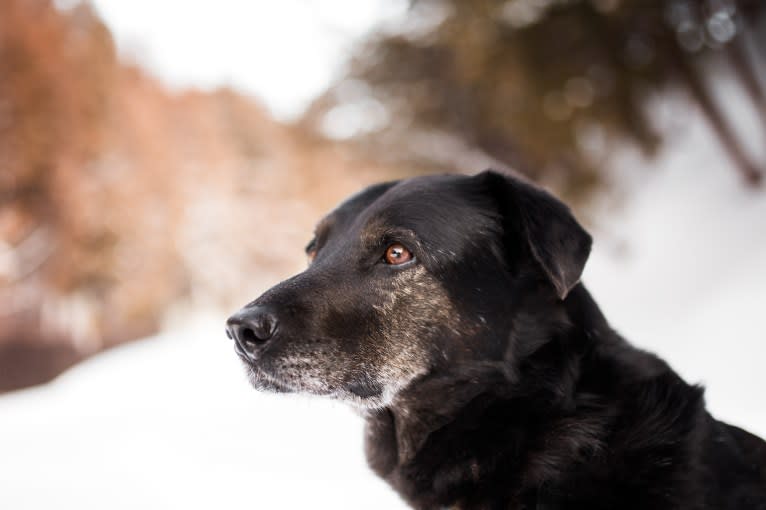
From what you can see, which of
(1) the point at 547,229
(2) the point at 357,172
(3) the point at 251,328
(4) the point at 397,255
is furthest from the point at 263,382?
(2) the point at 357,172

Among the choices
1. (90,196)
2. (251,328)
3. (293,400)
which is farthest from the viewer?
(90,196)

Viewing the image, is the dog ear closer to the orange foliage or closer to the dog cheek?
the dog cheek

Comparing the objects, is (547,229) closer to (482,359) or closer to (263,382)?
(482,359)

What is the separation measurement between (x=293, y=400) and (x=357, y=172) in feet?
48.9

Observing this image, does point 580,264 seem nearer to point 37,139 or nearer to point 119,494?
point 119,494

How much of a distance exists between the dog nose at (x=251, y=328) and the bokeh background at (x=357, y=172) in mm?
3055

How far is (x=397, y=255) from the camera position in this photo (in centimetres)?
245

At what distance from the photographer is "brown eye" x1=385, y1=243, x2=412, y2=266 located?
95.5 inches

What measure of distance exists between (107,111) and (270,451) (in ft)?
34.3

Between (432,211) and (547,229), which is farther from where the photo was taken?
(432,211)

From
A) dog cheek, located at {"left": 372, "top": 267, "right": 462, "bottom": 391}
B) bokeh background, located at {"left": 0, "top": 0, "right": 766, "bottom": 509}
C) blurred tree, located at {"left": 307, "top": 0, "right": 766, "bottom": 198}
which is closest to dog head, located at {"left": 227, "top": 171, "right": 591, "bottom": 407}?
dog cheek, located at {"left": 372, "top": 267, "right": 462, "bottom": 391}

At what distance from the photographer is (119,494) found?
5.48 m

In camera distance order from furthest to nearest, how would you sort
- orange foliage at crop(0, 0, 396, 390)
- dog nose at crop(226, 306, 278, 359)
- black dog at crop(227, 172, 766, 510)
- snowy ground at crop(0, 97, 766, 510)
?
orange foliage at crop(0, 0, 396, 390) < snowy ground at crop(0, 97, 766, 510) < dog nose at crop(226, 306, 278, 359) < black dog at crop(227, 172, 766, 510)

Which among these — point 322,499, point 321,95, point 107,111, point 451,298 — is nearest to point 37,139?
point 107,111
